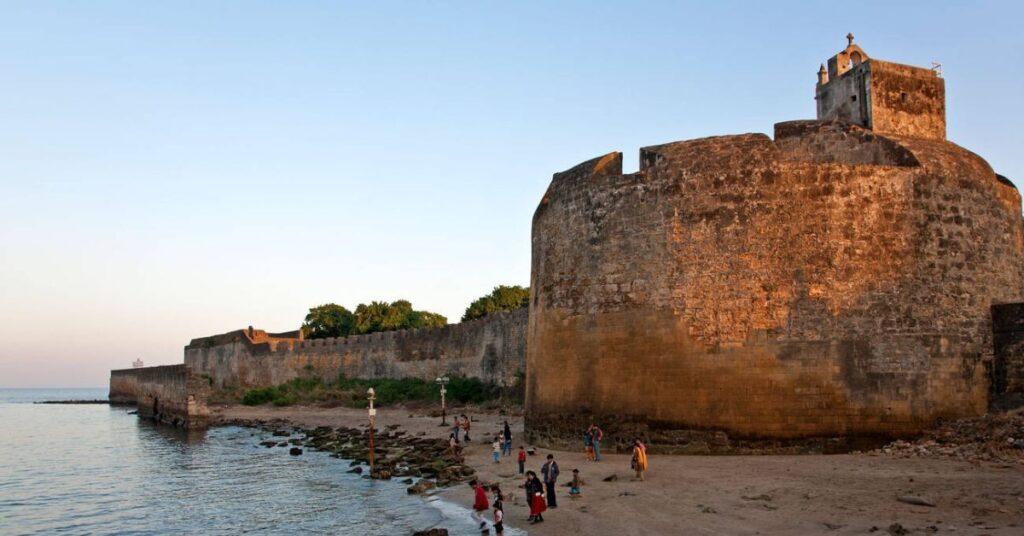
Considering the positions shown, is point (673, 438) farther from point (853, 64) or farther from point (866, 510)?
point (853, 64)

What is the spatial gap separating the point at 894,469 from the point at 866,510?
3552 mm

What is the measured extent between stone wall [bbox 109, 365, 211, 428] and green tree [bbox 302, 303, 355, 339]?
15.9 metres

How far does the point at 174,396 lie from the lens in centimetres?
5138

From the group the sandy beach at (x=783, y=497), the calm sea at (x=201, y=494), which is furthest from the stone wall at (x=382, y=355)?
the sandy beach at (x=783, y=497)

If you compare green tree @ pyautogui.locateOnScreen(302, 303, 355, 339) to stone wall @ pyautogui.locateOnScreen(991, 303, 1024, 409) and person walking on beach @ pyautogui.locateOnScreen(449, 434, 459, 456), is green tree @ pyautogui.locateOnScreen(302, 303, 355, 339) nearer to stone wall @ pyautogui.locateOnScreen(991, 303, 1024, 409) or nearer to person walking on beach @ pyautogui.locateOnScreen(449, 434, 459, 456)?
person walking on beach @ pyautogui.locateOnScreen(449, 434, 459, 456)

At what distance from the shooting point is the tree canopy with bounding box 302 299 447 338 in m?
75.1

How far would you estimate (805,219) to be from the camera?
18578mm

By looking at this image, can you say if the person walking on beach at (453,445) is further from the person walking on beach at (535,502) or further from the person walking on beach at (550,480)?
the person walking on beach at (535,502)

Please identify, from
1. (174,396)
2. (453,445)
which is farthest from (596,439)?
(174,396)

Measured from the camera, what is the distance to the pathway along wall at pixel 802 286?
18.1 m

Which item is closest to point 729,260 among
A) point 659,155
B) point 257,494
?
point 659,155

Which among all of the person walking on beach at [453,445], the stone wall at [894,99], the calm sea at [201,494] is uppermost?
the stone wall at [894,99]

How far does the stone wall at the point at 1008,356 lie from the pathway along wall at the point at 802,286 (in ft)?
0.80

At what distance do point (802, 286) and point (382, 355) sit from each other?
123 feet
